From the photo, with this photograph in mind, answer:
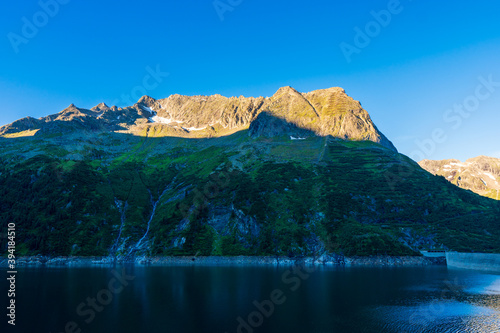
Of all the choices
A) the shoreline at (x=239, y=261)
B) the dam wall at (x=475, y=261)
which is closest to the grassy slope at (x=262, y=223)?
the shoreline at (x=239, y=261)

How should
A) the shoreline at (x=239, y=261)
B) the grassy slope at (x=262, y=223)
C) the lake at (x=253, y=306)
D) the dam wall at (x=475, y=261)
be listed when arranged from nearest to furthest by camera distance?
the lake at (x=253, y=306)
the dam wall at (x=475, y=261)
the shoreline at (x=239, y=261)
the grassy slope at (x=262, y=223)

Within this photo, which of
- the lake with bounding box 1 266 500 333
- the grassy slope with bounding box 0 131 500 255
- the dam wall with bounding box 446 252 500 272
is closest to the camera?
the lake with bounding box 1 266 500 333

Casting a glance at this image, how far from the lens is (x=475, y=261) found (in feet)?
459

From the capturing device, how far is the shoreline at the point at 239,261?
14138 cm

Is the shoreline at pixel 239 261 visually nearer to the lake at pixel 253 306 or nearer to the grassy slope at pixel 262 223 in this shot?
the grassy slope at pixel 262 223

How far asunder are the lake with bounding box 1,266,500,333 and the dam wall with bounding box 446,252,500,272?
178ft

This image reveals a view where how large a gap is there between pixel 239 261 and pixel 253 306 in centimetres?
9258

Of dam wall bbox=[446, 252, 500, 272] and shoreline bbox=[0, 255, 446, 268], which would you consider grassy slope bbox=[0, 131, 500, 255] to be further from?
dam wall bbox=[446, 252, 500, 272]

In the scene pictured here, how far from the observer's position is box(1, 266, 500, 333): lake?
157 ft

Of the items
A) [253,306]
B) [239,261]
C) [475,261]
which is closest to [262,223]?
[239,261]

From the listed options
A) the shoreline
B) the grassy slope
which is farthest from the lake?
the grassy slope

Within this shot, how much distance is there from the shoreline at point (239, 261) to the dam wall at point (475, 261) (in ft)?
13.2

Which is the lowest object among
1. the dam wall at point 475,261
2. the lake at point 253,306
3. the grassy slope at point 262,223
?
the dam wall at point 475,261

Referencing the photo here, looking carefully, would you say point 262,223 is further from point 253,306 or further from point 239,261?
point 253,306
